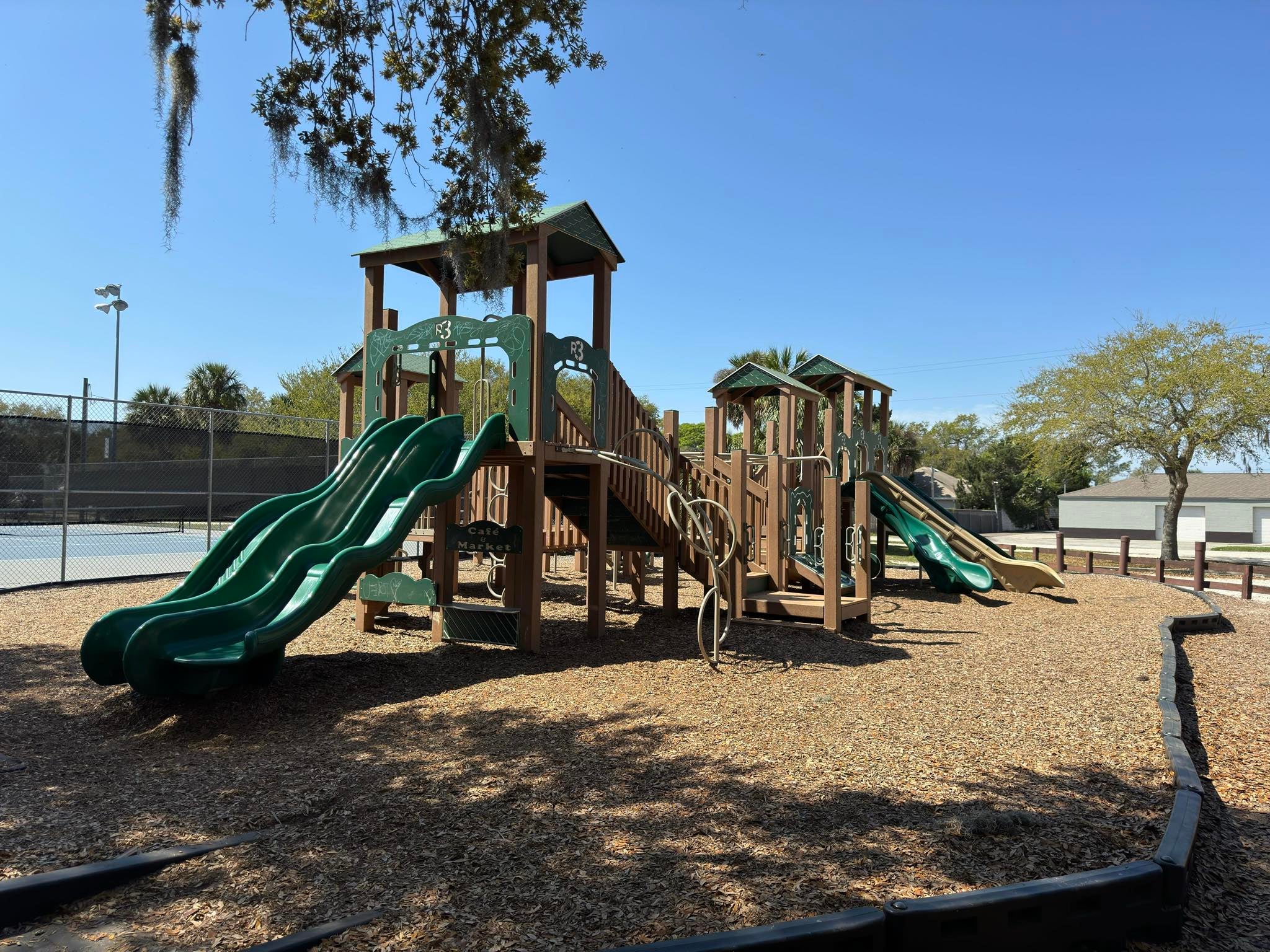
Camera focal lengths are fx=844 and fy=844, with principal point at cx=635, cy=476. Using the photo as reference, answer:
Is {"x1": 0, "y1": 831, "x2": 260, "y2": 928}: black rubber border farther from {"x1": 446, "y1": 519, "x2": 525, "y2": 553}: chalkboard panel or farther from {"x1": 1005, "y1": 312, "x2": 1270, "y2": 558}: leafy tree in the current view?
{"x1": 1005, "y1": 312, "x2": 1270, "y2": 558}: leafy tree

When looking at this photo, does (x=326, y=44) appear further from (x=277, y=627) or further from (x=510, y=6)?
(x=277, y=627)

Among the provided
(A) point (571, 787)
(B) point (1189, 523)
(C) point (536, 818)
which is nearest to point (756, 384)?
(A) point (571, 787)

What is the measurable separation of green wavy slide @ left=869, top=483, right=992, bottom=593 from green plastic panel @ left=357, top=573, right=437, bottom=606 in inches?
270

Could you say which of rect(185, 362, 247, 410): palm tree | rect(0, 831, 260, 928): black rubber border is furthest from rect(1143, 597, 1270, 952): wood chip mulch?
rect(185, 362, 247, 410): palm tree

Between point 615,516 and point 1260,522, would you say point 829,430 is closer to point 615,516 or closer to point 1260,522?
point 615,516

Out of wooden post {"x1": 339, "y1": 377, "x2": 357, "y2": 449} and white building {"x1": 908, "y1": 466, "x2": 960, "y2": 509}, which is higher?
white building {"x1": 908, "y1": 466, "x2": 960, "y2": 509}

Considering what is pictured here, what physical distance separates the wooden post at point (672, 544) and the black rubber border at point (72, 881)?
21.1 ft

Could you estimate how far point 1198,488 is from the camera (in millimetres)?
49281

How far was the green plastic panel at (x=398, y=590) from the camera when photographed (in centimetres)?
820

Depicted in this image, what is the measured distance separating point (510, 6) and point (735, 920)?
6553 mm

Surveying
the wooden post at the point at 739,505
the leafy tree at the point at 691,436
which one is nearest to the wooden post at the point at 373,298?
the wooden post at the point at 739,505

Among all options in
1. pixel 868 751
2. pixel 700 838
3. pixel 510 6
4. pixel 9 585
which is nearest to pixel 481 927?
pixel 700 838

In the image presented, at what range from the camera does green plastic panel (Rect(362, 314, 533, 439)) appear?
8.16 m

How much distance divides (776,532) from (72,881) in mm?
8489
